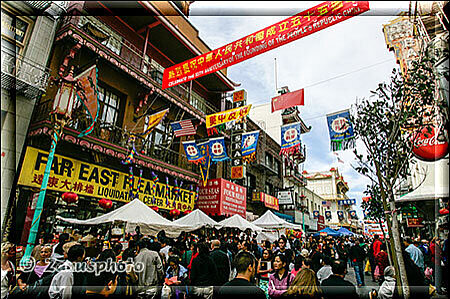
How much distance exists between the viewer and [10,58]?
23.0ft

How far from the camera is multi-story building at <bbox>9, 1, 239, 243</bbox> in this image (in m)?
9.43

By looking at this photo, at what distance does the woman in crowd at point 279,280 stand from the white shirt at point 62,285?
3.56 m

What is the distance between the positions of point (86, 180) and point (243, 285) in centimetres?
970

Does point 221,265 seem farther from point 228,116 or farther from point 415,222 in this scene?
point 415,222

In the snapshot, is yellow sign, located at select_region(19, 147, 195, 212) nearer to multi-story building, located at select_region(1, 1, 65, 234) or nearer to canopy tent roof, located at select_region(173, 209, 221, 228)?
multi-story building, located at select_region(1, 1, 65, 234)

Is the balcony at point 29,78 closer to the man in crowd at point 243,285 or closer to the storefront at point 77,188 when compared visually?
the storefront at point 77,188

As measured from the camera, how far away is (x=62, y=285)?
3.85 metres

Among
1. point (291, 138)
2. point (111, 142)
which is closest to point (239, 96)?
point (291, 138)

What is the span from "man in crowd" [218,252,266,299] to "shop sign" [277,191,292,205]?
2501 cm

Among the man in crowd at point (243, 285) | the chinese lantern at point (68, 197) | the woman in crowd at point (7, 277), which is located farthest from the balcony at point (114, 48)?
the man in crowd at point (243, 285)

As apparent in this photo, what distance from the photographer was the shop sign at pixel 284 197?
2751 centimetres

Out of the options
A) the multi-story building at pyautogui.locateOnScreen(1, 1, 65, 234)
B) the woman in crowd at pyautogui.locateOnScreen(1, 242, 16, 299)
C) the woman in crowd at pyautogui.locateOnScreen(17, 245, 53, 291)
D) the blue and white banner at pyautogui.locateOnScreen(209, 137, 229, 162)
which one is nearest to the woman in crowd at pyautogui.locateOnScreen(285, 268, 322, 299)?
the woman in crowd at pyautogui.locateOnScreen(1, 242, 16, 299)

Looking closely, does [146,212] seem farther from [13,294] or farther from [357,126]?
[357,126]

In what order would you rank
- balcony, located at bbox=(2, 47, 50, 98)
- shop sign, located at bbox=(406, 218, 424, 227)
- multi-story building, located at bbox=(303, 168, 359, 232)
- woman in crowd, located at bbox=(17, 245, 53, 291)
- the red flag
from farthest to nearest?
multi-story building, located at bbox=(303, 168, 359, 232)
shop sign, located at bbox=(406, 218, 424, 227)
the red flag
balcony, located at bbox=(2, 47, 50, 98)
woman in crowd, located at bbox=(17, 245, 53, 291)
